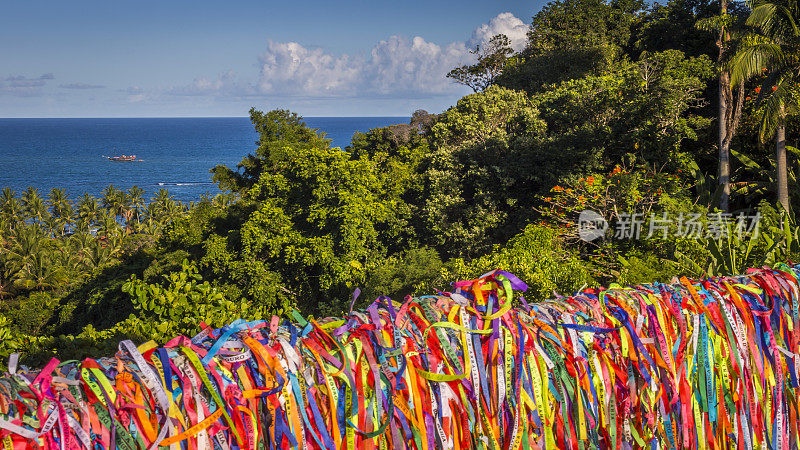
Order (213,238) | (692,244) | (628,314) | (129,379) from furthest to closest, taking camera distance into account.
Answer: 1. (213,238)
2. (692,244)
3. (628,314)
4. (129,379)

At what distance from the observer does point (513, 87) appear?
21328 millimetres

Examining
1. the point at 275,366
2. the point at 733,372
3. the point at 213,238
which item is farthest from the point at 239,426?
the point at 213,238

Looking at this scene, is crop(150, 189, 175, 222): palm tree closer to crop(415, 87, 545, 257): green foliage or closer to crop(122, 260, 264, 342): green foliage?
crop(415, 87, 545, 257): green foliage

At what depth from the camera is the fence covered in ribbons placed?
157 cm

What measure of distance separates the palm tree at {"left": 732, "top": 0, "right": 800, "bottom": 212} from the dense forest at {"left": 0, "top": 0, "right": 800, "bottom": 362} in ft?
0.09

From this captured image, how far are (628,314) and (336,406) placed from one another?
1099 mm

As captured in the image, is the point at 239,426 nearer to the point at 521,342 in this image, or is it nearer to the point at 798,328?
the point at 521,342

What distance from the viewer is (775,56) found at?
912cm

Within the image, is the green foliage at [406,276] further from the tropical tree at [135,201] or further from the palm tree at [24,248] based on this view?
the tropical tree at [135,201]

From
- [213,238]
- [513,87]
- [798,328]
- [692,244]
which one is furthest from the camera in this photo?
[513,87]

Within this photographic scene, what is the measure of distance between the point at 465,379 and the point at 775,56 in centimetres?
977

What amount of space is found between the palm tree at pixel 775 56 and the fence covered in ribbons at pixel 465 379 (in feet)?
27.2

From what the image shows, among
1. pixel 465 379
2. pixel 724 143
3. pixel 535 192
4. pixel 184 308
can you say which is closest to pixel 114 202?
pixel 535 192

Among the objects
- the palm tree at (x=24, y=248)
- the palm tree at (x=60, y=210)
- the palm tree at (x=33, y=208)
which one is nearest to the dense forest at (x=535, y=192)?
the palm tree at (x=24, y=248)
